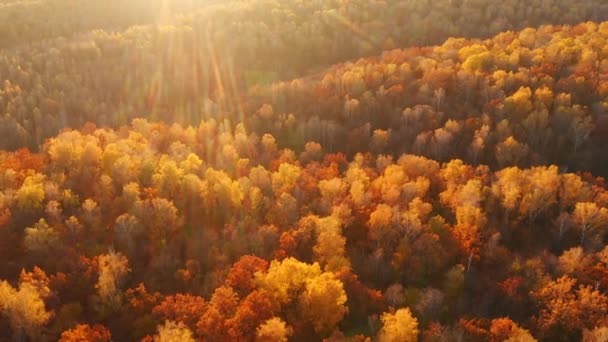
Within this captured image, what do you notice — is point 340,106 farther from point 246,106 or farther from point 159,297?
point 159,297

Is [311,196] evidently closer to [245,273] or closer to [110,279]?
[245,273]

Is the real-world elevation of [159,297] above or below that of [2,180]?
below

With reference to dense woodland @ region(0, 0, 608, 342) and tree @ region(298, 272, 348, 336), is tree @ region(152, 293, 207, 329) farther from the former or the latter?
tree @ region(298, 272, 348, 336)

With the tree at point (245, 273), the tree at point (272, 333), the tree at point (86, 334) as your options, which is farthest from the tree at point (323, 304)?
the tree at point (86, 334)

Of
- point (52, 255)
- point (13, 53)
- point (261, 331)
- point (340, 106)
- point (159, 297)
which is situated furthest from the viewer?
point (13, 53)

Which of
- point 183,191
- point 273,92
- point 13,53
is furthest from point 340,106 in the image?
point 13,53

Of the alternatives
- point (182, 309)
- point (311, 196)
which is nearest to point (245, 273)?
point (182, 309)

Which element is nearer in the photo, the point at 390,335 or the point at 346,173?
the point at 390,335
